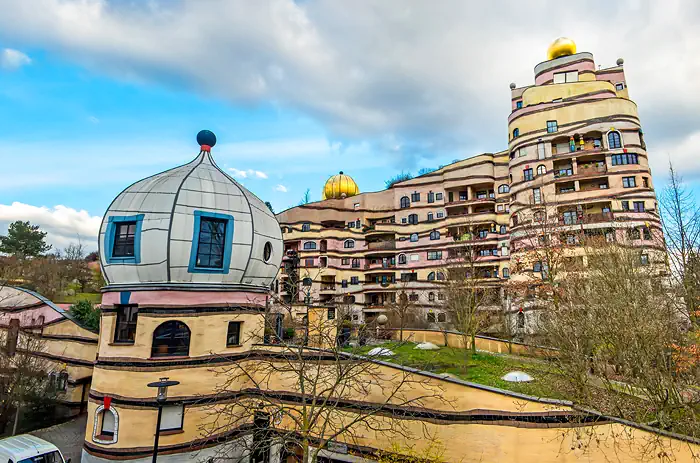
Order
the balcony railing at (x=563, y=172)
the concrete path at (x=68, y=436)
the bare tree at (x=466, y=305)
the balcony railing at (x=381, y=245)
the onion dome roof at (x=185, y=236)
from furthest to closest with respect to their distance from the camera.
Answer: the balcony railing at (x=381, y=245)
the balcony railing at (x=563, y=172)
the bare tree at (x=466, y=305)
the concrete path at (x=68, y=436)
the onion dome roof at (x=185, y=236)

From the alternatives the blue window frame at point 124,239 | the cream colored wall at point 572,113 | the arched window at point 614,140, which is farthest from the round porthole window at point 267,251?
the arched window at point 614,140

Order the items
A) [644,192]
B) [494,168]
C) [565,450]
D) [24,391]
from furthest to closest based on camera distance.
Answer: [494,168] < [644,192] < [24,391] < [565,450]

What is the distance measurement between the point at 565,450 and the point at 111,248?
52.5 ft

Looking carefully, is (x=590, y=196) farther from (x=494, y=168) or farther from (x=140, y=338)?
(x=140, y=338)

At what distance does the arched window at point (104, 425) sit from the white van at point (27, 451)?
118cm

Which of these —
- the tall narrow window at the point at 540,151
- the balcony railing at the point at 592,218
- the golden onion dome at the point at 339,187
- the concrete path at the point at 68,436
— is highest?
the golden onion dome at the point at 339,187

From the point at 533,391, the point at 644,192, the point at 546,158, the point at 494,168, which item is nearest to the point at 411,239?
the point at 494,168

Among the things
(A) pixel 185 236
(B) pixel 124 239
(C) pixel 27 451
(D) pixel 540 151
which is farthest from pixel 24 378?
(D) pixel 540 151

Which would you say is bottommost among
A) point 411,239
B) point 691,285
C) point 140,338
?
point 140,338

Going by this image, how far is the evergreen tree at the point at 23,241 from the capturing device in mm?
47969

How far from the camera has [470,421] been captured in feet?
36.1

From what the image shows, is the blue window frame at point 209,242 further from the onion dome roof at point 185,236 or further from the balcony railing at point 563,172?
the balcony railing at point 563,172

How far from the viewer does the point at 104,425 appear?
12.8 m

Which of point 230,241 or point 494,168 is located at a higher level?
point 494,168
